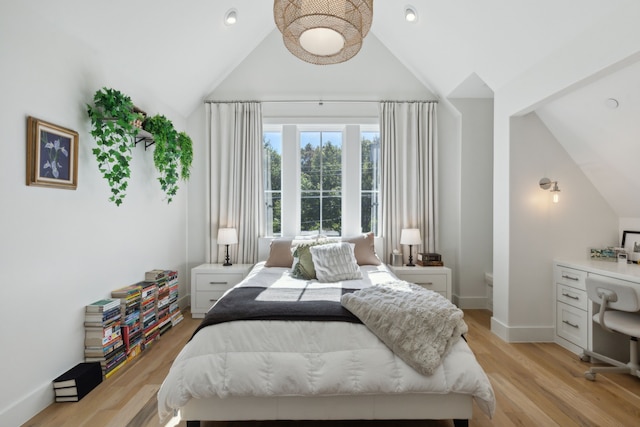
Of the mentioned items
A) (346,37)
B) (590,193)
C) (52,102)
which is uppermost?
(346,37)

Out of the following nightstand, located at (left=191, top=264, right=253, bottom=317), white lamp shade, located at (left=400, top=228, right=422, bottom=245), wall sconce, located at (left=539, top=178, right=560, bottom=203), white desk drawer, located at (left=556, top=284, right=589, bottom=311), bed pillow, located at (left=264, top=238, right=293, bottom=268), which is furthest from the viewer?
white lamp shade, located at (left=400, top=228, right=422, bottom=245)

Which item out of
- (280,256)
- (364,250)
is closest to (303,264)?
(280,256)

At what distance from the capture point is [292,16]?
185 cm

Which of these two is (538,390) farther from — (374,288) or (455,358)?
(374,288)

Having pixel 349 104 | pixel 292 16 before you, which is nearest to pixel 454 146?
pixel 349 104

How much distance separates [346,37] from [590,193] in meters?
2.76

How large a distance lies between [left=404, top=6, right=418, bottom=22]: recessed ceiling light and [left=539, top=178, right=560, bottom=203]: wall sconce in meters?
1.98

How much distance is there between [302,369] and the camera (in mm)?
1769

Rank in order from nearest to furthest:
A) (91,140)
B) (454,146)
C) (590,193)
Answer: (91,140) < (590,193) < (454,146)

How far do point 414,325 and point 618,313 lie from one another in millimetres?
1819

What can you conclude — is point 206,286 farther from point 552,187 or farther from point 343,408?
point 552,187

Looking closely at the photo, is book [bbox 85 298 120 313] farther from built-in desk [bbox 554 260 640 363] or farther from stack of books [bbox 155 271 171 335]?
built-in desk [bbox 554 260 640 363]

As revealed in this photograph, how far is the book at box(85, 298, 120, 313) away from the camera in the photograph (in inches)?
94.9

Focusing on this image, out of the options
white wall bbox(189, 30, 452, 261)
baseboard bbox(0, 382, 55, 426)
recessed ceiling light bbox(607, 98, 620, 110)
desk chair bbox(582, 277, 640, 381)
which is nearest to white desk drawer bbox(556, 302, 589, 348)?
desk chair bbox(582, 277, 640, 381)
